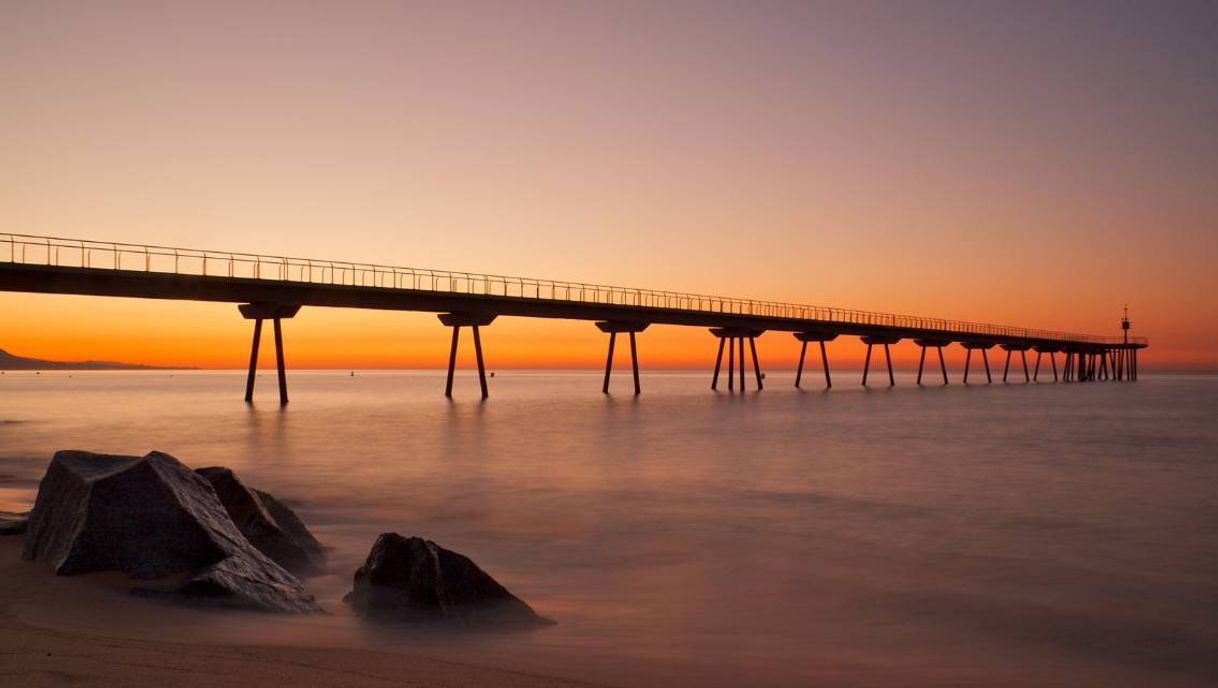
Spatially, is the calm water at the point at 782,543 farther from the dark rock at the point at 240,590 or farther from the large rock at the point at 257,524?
the large rock at the point at 257,524

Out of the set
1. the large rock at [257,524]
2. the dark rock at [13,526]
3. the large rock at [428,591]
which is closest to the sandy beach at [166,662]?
the large rock at [428,591]

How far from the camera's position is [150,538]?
7156 millimetres

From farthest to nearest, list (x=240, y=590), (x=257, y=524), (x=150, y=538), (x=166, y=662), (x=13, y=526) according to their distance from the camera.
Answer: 1. (x=257, y=524)
2. (x=13, y=526)
3. (x=150, y=538)
4. (x=240, y=590)
5. (x=166, y=662)

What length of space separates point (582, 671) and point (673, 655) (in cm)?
93

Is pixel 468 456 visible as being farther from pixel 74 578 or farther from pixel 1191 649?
pixel 1191 649

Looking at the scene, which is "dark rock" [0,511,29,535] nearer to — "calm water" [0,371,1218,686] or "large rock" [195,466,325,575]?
"large rock" [195,466,325,575]

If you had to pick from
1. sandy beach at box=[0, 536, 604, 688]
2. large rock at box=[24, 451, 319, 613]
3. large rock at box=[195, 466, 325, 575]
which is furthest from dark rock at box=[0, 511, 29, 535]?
sandy beach at box=[0, 536, 604, 688]

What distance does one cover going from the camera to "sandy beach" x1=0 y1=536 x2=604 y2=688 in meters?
4.58

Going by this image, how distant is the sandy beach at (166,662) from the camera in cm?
458

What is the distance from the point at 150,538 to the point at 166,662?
2571mm

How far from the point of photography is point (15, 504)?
14016 mm

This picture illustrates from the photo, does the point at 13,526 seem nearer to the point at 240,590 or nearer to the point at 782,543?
the point at 240,590

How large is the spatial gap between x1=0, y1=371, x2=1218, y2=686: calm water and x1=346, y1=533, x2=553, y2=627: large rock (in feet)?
1.08

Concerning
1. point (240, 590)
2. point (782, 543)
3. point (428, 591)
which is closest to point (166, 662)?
point (240, 590)
